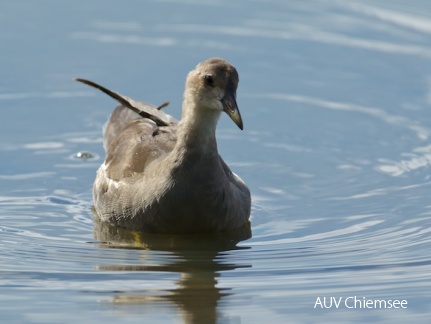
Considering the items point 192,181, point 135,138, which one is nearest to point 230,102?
point 192,181

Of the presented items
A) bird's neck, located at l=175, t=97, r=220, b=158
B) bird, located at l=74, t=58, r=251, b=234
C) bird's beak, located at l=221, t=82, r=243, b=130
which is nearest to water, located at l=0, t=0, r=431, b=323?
bird, located at l=74, t=58, r=251, b=234

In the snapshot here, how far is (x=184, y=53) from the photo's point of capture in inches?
542

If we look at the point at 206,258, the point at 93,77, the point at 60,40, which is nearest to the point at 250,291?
the point at 206,258

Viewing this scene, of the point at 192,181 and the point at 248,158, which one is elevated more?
the point at 248,158

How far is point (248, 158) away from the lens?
11867 millimetres

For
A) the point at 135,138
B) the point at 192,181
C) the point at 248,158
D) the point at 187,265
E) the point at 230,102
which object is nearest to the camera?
the point at 187,265

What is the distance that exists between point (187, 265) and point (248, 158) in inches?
106

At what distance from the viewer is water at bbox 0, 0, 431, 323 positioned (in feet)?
28.1

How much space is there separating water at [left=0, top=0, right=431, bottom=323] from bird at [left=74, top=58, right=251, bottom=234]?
6.7 inches

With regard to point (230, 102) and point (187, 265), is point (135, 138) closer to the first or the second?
point (230, 102)

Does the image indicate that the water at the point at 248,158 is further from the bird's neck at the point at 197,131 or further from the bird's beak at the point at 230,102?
the bird's beak at the point at 230,102

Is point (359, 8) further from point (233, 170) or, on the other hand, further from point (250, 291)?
point (250, 291)

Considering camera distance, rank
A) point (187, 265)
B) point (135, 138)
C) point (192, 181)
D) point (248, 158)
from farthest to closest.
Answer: point (248, 158) → point (135, 138) → point (192, 181) → point (187, 265)

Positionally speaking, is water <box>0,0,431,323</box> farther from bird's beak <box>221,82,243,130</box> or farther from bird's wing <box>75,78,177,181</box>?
bird's beak <box>221,82,243,130</box>
